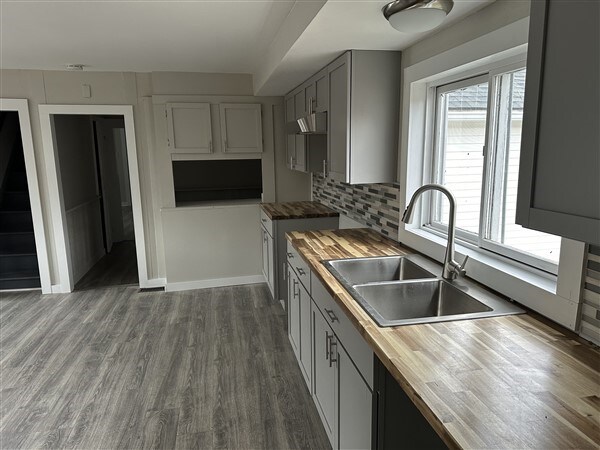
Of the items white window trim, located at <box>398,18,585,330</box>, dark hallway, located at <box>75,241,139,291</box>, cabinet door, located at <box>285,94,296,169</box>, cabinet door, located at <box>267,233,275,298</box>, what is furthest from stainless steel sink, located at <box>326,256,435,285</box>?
dark hallway, located at <box>75,241,139,291</box>

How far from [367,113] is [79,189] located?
433 cm

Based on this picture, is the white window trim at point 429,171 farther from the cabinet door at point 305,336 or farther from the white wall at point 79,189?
the white wall at point 79,189

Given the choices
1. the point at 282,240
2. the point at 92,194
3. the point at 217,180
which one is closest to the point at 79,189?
the point at 92,194

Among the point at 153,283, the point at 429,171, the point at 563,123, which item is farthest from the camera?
the point at 153,283

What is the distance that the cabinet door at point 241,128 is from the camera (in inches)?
168

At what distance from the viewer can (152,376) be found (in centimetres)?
277

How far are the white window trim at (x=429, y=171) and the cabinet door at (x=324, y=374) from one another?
0.70 m

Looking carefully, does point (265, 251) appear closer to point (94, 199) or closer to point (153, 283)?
point (153, 283)

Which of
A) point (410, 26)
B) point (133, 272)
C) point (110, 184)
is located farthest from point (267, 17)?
point (110, 184)

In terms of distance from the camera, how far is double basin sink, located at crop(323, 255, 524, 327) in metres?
1.49

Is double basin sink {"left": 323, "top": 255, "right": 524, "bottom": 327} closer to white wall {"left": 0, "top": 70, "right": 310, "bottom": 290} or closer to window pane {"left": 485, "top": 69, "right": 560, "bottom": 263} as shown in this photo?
window pane {"left": 485, "top": 69, "right": 560, "bottom": 263}

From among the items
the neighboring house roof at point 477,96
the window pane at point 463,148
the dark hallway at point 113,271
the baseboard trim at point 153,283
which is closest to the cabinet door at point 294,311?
the window pane at point 463,148

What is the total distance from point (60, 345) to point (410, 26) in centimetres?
336

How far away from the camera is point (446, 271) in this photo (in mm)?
1784
